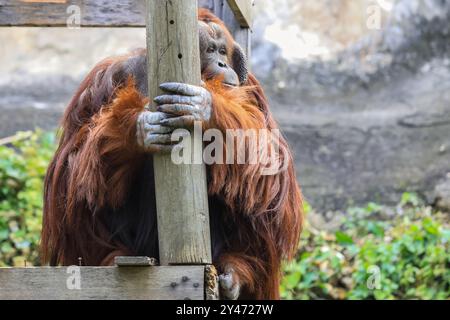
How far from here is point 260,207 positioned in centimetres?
361

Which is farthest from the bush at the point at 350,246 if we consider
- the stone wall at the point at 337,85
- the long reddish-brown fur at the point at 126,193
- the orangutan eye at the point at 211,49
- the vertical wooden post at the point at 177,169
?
the vertical wooden post at the point at 177,169

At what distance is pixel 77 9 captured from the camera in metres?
4.39

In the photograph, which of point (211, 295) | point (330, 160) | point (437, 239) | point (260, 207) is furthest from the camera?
point (330, 160)

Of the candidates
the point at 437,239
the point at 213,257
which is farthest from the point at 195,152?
the point at 437,239

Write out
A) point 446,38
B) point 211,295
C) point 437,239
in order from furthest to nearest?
point 446,38 → point 437,239 → point 211,295

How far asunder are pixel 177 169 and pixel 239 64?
3.87 feet

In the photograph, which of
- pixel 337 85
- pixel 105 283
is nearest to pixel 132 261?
pixel 105 283

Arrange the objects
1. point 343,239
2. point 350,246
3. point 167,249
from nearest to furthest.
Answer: point 167,249 < point 350,246 < point 343,239

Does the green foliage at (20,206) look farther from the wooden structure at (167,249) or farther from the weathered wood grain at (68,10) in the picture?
the wooden structure at (167,249)

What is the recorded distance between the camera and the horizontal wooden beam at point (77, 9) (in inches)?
173

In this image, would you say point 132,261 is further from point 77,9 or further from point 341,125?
point 341,125
